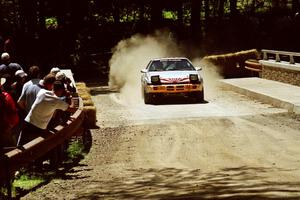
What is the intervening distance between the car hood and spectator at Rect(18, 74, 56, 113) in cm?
1081

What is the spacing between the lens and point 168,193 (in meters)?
8.01

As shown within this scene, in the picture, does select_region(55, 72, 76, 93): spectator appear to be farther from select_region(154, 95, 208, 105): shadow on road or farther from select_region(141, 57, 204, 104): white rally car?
select_region(154, 95, 208, 105): shadow on road

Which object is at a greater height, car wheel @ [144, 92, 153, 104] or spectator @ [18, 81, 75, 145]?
spectator @ [18, 81, 75, 145]

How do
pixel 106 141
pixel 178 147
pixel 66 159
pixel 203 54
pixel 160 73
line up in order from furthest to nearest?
pixel 203 54 → pixel 160 73 → pixel 106 141 → pixel 178 147 → pixel 66 159

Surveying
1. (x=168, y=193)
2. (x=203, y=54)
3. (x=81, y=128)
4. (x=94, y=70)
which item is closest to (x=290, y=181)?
(x=168, y=193)

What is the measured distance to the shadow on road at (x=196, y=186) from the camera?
7.56 m

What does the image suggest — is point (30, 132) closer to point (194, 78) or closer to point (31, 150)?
point (31, 150)

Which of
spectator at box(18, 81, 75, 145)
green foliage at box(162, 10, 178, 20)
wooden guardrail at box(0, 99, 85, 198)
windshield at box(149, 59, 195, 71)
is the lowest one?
windshield at box(149, 59, 195, 71)

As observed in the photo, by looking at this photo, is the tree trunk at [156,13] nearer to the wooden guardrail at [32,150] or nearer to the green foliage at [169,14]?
the green foliage at [169,14]

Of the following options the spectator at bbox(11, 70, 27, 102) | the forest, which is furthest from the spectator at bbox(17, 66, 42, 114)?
the forest

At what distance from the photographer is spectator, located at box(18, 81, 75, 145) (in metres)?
9.34

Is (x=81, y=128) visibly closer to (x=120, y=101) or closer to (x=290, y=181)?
(x=290, y=181)

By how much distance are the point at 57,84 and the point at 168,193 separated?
9.12ft

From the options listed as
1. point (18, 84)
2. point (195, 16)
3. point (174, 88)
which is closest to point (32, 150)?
point (18, 84)
